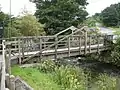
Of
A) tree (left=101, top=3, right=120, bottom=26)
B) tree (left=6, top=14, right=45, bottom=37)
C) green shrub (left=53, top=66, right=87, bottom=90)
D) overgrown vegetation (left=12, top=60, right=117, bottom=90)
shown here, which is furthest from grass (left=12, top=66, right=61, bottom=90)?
tree (left=101, top=3, right=120, bottom=26)

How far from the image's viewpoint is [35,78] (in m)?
10.8

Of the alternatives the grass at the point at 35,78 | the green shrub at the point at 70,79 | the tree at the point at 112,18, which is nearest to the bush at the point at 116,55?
the green shrub at the point at 70,79

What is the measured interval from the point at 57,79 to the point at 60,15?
40.9ft

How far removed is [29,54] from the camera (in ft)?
44.0

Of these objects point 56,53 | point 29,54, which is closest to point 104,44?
point 56,53

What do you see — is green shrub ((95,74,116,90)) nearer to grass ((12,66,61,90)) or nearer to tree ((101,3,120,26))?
grass ((12,66,61,90))

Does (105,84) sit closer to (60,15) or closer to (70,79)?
(70,79)

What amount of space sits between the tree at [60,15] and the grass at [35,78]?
36.3ft

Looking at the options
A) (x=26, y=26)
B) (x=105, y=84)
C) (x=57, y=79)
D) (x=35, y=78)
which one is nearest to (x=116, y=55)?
(x=105, y=84)

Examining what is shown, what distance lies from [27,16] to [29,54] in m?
7.26

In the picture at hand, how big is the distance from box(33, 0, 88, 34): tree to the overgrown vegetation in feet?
32.7

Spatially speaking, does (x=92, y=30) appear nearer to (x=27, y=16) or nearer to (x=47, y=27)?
(x=47, y=27)

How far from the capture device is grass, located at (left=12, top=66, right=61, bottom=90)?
9943 mm

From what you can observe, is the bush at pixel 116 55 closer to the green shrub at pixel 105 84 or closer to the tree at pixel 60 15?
the green shrub at pixel 105 84
